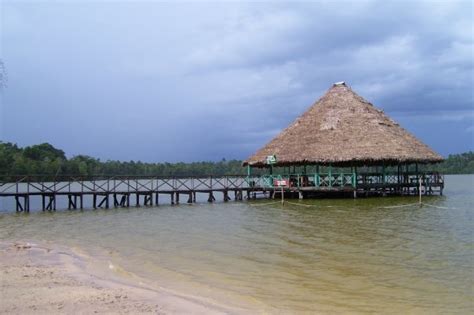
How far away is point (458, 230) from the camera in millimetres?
15617

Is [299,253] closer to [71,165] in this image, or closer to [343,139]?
[343,139]

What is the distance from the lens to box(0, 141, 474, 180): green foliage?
60312mm

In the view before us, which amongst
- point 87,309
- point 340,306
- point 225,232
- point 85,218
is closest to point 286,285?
point 340,306

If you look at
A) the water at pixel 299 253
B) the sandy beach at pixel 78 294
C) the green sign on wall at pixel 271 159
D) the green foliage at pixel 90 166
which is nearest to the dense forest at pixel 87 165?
the green foliage at pixel 90 166

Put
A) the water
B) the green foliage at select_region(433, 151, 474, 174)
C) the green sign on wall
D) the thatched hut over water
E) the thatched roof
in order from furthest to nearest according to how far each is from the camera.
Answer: the green foliage at select_region(433, 151, 474, 174) < the green sign on wall < the thatched hut over water < the thatched roof < the water

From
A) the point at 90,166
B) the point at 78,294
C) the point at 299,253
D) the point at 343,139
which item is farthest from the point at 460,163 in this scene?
the point at 78,294

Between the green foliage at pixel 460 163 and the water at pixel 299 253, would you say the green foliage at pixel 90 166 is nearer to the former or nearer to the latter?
the green foliage at pixel 460 163

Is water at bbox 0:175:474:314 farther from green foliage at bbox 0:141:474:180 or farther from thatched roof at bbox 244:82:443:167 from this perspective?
green foliage at bbox 0:141:474:180

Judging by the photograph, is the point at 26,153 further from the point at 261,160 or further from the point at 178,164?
the point at 261,160

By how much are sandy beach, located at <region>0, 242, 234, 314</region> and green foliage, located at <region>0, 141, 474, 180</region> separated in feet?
112

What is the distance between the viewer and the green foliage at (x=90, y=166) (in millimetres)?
60312

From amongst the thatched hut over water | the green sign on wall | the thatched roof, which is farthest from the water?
the green sign on wall

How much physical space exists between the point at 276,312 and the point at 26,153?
71646 mm

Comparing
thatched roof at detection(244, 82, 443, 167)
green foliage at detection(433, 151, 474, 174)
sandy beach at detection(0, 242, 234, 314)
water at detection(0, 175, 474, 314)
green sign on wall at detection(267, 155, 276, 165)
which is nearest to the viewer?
sandy beach at detection(0, 242, 234, 314)
